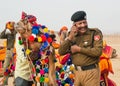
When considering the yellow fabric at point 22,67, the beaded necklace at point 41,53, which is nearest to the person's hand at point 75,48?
the beaded necklace at point 41,53

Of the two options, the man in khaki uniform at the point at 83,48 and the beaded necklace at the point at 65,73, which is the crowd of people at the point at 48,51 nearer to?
the man in khaki uniform at the point at 83,48

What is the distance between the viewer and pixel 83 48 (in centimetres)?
721

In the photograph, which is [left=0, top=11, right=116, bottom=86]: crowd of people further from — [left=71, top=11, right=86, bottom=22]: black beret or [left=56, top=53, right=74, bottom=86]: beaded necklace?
[left=56, top=53, right=74, bottom=86]: beaded necklace

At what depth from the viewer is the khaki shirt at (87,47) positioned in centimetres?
717

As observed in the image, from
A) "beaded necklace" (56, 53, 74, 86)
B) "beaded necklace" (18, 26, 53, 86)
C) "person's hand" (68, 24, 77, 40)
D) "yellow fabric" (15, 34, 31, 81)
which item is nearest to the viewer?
"beaded necklace" (18, 26, 53, 86)

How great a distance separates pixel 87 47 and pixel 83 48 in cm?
13

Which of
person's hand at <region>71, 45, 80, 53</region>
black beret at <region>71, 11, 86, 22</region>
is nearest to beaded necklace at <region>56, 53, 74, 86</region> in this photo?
person's hand at <region>71, 45, 80, 53</region>

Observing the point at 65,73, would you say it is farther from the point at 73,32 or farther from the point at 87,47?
the point at 73,32

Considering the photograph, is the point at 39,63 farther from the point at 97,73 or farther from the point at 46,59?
the point at 97,73

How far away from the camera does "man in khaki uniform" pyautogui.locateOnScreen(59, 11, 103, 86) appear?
23.7 ft

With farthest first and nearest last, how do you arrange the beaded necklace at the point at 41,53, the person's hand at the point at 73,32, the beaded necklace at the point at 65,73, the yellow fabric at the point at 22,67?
the beaded necklace at the point at 65,73, the person's hand at the point at 73,32, the yellow fabric at the point at 22,67, the beaded necklace at the point at 41,53

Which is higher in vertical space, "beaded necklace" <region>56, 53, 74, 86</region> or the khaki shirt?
the khaki shirt

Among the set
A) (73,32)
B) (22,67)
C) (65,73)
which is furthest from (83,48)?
(65,73)

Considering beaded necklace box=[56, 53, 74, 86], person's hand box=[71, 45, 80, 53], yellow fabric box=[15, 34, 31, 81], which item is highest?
person's hand box=[71, 45, 80, 53]
